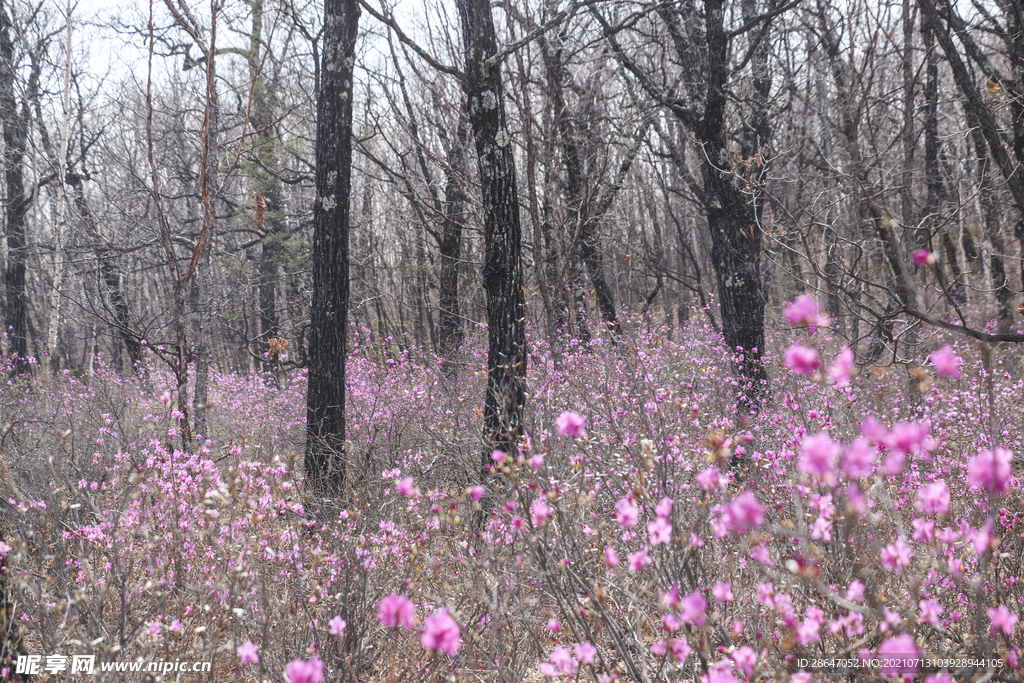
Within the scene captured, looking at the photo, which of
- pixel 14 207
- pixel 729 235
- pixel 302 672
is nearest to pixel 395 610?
pixel 302 672

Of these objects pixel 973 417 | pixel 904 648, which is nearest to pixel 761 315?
pixel 973 417

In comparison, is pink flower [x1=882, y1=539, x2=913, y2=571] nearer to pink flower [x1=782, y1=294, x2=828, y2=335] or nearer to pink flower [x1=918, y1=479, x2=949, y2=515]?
pink flower [x1=918, y1=479, x2=949, y2=515]

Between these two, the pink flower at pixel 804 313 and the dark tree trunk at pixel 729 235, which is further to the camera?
the dark tree trunk at pixel 729 235

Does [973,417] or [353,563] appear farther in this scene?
[973,417]

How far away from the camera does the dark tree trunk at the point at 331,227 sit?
513cm

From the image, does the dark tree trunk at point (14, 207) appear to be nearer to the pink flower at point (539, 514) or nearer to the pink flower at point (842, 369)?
the pink flower at point (539, 514)

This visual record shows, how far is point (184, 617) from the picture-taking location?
97.7 inches

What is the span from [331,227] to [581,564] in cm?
411

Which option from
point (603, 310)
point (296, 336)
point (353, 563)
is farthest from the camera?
point (296, 336)

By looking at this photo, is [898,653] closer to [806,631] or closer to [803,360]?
[806,631]

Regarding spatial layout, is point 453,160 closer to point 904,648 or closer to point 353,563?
point 353,563

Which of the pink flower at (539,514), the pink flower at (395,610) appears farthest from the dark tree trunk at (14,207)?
the pink flower at (395,610)

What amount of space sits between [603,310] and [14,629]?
9525 millimetres

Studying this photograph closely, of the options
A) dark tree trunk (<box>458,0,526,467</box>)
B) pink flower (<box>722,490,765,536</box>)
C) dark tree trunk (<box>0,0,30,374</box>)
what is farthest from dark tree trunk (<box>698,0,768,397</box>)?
dark tree trunk (<box>0,0,30,374</box>)
